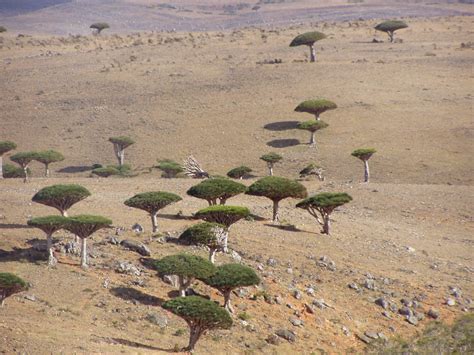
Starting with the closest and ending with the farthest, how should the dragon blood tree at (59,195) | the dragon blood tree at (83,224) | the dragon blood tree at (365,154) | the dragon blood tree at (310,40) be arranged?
the dragon blood tree at (83,224), the dragon blood tree at (59,195), the dragon blood tree at (365,154), the dragon blood tree at (310,40)

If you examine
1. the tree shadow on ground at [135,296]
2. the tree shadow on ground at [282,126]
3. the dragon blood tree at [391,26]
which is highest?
the tree shadow on ground at [135,296]

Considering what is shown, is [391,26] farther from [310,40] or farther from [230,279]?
[230,279]

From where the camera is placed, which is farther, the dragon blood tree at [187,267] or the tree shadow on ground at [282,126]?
the tree shadow on ground at [282,126]

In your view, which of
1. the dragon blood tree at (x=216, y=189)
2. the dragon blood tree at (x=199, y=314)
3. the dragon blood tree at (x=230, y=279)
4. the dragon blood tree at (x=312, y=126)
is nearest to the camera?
the dragon blood tree at (x=199, y=314)

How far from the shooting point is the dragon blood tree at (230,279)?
99.1ft

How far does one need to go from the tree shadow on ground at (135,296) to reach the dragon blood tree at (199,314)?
3.66 m

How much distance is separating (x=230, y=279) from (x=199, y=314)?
12.5 ft

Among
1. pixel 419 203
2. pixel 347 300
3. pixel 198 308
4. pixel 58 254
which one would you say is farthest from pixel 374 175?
pixel 198 308

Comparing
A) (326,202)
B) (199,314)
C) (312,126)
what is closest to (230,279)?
(199,314)

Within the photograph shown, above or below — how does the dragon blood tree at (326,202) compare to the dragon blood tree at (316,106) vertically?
above

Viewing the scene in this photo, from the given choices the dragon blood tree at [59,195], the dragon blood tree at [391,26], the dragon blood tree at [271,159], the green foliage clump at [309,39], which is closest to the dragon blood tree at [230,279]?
the dragon blood tree at [59,195]

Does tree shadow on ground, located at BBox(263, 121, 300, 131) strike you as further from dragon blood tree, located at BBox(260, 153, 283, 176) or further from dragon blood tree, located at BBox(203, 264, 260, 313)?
dragon blood tree, located at BBox(203, 264, 260, 313)

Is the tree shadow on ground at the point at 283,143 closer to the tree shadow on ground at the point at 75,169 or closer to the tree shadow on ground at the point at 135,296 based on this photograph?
the tree shadow on ground at the point at 75,169

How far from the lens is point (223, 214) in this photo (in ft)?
116
